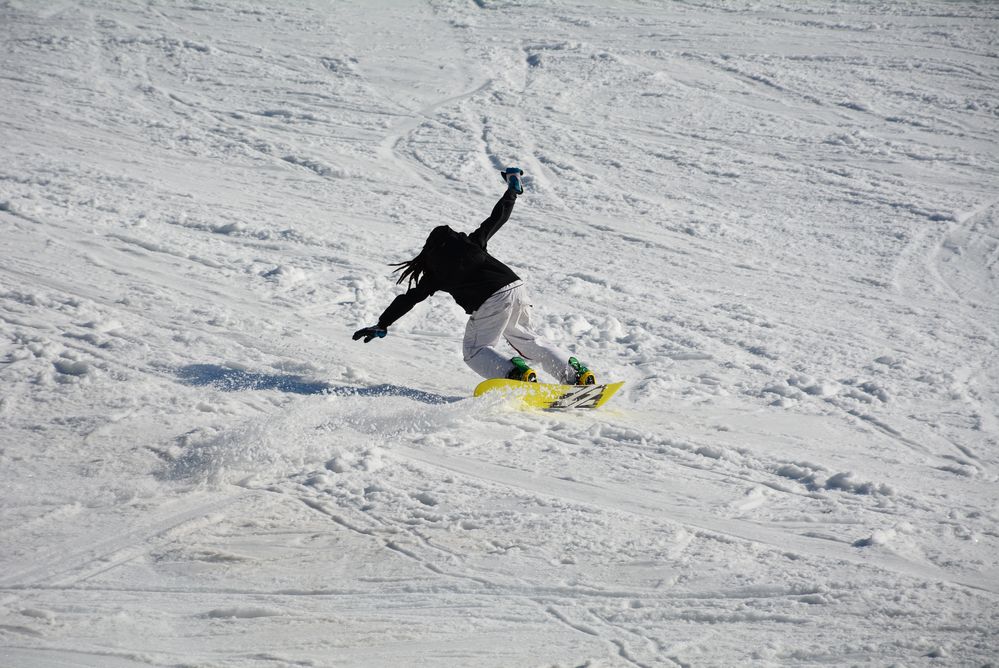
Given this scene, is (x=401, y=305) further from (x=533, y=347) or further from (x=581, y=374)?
(x=581, y=374)

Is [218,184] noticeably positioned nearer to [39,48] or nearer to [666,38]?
[39,48]

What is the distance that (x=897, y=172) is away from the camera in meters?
11.1

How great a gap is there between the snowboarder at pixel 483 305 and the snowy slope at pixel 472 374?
36 cm

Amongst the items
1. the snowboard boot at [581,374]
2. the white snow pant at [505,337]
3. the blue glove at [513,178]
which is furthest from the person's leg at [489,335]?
the blue glove at [513,178]

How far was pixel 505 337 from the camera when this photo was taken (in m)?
5.86

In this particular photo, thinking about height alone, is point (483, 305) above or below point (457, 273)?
below

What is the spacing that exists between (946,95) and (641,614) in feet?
40.5

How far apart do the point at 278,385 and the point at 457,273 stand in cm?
148

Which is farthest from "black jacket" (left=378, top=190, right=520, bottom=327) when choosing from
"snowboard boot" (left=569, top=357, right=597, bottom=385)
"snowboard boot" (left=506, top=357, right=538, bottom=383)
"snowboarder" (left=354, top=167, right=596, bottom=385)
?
"snowboard boot" (left=569, top=357, right=597, bottom=385)

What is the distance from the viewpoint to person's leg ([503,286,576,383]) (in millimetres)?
5719

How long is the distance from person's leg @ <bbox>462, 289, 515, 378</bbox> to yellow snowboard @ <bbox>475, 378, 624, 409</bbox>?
0.31 feet

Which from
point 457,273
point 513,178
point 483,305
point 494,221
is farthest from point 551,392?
point 513,178

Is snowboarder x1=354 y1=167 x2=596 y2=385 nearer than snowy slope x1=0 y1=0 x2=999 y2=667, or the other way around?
snowy slope x1=0 y1=0 x2=999 y2=667

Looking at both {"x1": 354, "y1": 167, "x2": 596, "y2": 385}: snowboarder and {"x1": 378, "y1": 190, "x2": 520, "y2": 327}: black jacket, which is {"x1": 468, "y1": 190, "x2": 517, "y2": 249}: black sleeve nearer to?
{"x1": 354, "y1": 167, "x2": 596, "y2": 385}: snowboarder
